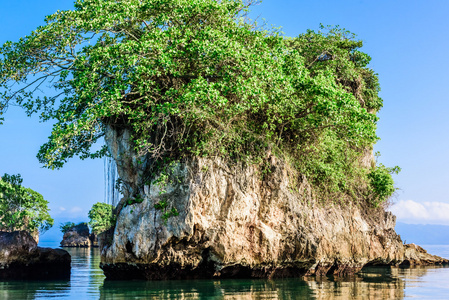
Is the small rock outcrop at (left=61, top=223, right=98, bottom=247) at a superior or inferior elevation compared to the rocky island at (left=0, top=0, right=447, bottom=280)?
inferior

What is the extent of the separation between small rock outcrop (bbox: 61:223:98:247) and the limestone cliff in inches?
2069

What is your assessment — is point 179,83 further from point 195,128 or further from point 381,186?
point 381,186

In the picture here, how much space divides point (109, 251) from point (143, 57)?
6.76m

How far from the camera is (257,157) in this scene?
53.5 ft

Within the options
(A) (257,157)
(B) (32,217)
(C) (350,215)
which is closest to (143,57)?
(A) (257,157)

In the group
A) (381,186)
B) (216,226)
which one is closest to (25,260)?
(216,226)

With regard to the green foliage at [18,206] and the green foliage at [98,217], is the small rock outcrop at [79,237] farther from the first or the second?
the green foliage at [18,206]

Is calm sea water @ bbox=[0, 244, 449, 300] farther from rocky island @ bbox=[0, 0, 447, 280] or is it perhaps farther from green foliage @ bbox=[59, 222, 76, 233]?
green foliage @ bbox=[59, 222, 76, 233]

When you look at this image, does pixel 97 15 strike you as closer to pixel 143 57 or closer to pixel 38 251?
pixel 143 57

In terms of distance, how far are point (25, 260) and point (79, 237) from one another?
164ft

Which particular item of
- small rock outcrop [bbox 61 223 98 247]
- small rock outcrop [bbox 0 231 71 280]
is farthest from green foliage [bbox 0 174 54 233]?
small rock outcrop [bbox 61 223 98 247]

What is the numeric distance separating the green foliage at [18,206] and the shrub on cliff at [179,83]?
729 inches

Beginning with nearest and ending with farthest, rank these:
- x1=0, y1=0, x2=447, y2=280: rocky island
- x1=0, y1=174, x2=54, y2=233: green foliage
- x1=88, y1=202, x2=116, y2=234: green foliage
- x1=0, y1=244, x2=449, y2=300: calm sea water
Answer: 1. x1=0, y1=244, x2=449, y2=300: calm sea water
2. x1=0, y1=0, x2=447, y2=280: rocky island
3. x1=0, y1=174, x2=54, y2=233: green foliage
4. x1=88, y1=202, x2=116, y2=234: green foliage

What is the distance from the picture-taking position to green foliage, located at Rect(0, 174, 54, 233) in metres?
33.7
